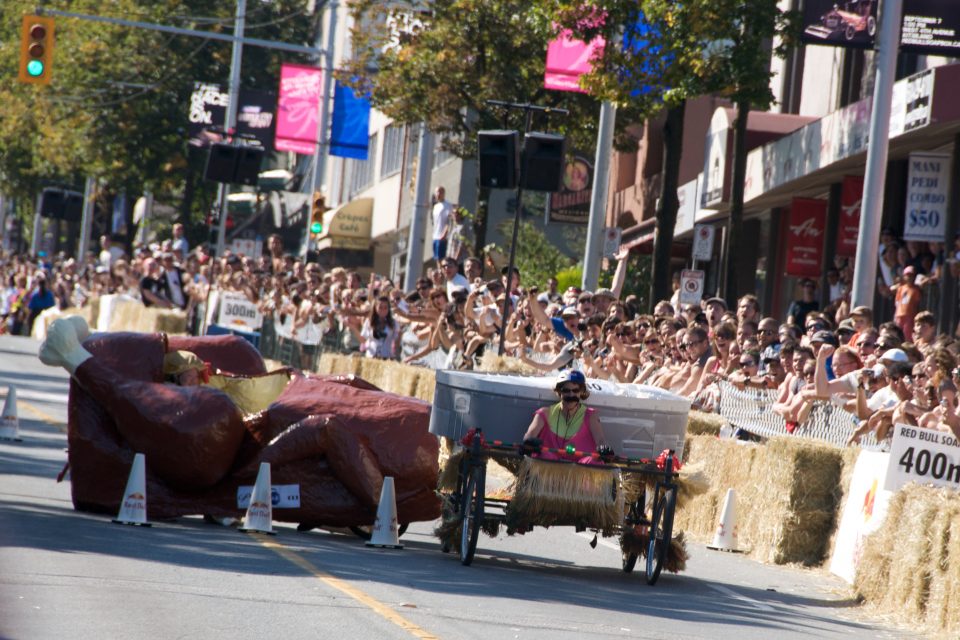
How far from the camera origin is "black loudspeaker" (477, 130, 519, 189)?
918 inches

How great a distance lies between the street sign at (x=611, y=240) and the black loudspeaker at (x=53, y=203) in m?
55.4

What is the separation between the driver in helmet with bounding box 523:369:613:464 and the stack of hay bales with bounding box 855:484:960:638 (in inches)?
80.2

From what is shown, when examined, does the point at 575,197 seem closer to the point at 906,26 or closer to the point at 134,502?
the point at 906,26

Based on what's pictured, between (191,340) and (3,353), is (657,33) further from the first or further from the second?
(3,353)

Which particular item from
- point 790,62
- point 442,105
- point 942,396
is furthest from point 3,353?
point 942,396

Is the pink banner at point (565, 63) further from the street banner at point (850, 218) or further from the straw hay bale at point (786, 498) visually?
the straw hay bale at point (786, 498)

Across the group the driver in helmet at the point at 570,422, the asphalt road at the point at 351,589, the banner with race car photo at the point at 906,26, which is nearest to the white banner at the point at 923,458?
the asphalt road at the point at 351,589

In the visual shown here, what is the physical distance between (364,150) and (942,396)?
35.7 meters

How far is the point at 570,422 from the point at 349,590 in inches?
112

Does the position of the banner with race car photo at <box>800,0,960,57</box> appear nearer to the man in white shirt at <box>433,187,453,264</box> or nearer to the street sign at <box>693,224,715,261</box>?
the street sign at <box>693,224,715,261</box>

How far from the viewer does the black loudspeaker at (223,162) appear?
3616cm

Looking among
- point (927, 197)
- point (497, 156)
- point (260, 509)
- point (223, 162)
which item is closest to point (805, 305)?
point (927, 197)

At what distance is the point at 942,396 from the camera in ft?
46.4

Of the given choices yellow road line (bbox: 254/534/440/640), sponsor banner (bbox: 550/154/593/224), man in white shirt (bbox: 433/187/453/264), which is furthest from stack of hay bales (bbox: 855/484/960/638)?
sponsor banner (bbox: 550/154/593/224)
